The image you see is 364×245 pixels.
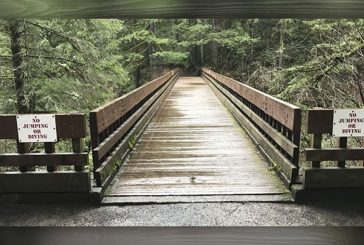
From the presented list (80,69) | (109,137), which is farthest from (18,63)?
(109,137)

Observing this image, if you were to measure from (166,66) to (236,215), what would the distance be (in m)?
39.9

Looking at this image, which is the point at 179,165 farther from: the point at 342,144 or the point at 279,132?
the point at 342,144

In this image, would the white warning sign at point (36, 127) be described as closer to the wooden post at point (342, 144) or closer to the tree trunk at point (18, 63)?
the wooden post at point (342, 144)

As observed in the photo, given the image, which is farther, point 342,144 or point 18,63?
point 18,63

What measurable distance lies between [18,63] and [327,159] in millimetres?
7446

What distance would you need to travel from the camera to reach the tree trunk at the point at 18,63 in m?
8.37

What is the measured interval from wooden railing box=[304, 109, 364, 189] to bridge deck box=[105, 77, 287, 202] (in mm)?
414

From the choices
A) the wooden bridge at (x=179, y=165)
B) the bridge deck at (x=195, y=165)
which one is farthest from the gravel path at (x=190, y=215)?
the bridge deck at (x=195, y=165)

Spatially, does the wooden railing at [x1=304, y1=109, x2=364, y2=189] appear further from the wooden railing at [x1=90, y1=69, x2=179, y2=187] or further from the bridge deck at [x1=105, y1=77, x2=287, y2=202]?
the wooden railing at [x1=90, y1=69, x2=179, y2=187]

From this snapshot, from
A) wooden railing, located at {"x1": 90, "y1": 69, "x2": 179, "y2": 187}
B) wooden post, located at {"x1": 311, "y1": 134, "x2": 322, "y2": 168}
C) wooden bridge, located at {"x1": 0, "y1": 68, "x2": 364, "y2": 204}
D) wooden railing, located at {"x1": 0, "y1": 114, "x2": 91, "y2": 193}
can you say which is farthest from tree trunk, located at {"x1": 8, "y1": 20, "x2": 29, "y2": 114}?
wooden post, located at {"x1": 311, "y1": 134, "x2": 322, "y2": 168}

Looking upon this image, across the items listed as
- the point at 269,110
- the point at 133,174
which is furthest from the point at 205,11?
the point at 269,110

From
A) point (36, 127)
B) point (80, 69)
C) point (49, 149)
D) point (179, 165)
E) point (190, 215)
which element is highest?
point (80, 69)

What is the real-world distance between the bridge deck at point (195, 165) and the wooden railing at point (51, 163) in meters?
0.50

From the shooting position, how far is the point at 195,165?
5.54m
